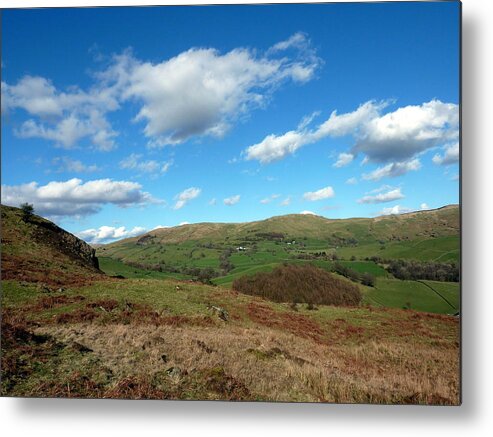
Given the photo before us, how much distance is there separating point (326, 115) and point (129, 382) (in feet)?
16.9

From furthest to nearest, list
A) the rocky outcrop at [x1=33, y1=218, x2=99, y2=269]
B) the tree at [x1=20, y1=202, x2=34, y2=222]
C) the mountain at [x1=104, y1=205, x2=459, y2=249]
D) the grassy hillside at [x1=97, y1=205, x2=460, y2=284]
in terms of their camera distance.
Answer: the rocky outcrop at [x1=33, y1=218, x2=99, y2=269] → the tree at [x1=20, y1=202, x2=34, y2=222] → the grassy hillside at [x1=97, y1=205, x2=460, y2=284] → the mountain at [x1=104, y1=205, x2=459, y2=249]

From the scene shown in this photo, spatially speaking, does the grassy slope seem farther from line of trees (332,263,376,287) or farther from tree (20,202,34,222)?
tree (20,202,34,222)

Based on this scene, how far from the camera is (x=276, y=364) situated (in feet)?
17.6

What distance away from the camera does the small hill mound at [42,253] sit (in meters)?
6.00

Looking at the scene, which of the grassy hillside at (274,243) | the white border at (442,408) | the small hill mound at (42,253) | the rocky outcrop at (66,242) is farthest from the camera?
the rocky outcrop at (66,242)

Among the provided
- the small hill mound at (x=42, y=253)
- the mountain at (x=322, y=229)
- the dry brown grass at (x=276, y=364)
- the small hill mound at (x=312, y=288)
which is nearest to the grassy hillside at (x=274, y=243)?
the mountain at (x=322, y=229)

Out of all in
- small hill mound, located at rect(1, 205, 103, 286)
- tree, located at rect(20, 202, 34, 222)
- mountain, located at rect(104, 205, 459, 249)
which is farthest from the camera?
small hill mound, located at rect(1, 205, 103, 286)

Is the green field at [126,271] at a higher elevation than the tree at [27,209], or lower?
lower

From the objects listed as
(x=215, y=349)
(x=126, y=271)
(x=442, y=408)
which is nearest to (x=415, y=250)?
(x=442, y=408)

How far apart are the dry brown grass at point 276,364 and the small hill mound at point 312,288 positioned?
65 cm

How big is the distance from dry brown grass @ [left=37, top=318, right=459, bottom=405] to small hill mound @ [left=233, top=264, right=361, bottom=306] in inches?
25.6

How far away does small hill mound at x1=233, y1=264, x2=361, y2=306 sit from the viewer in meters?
5.98

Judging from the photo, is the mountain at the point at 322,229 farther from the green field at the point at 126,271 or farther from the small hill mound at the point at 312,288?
the small hill mound at the point at 312,288

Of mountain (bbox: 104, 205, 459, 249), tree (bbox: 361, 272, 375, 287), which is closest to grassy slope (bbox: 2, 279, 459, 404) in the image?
tree (bbox: 361, 272, 375, 287)
